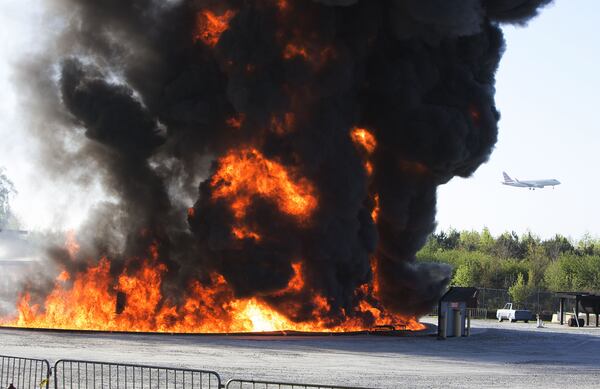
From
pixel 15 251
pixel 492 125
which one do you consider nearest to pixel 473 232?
pixel 15 251

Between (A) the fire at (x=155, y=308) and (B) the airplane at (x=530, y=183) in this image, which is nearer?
(A) the fire at (x=155, y=308)

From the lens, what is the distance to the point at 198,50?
42656mm

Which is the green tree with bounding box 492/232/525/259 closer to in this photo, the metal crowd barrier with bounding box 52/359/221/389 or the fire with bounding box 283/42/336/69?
the fire with bounding box 283/42/336/69

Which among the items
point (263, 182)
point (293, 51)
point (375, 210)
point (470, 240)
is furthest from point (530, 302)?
point (470, 240)

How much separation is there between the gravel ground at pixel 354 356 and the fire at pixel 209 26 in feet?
47.8

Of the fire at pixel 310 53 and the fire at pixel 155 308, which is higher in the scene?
the fire at pixel 310 53

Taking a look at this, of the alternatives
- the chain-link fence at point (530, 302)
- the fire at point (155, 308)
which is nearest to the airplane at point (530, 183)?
the chain-link fence at point (530, 302)

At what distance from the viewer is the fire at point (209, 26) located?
42938mm

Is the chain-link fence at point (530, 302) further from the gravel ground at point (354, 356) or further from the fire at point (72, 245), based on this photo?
the fire at point (72, 245)

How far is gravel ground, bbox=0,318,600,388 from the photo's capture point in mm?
23312

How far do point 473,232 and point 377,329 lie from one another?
104405 millimetres

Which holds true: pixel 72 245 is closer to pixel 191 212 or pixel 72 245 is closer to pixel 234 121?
pixel 191 212

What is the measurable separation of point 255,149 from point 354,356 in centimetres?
1403

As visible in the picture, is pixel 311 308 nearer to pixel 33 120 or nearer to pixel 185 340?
pixel 185 340
